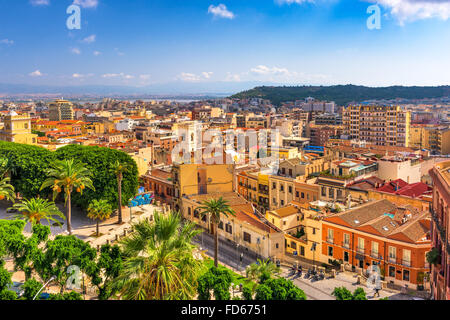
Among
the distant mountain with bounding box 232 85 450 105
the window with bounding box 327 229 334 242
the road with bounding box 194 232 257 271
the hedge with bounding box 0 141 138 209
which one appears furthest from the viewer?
the distant mountain with bounding box 232 85 450 105

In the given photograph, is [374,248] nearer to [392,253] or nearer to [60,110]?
[392,253]

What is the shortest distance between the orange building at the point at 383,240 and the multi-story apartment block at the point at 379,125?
179 feet

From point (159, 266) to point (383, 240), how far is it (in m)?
14.4

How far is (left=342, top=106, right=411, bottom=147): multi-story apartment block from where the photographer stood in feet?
249

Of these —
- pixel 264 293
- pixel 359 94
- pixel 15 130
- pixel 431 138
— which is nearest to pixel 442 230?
pixel 264 293

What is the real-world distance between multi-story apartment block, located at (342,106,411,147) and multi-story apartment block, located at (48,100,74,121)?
84904mm

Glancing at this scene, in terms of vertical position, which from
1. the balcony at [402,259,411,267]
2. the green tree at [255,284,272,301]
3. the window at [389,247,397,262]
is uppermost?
the green tree at [255,284,272,301]

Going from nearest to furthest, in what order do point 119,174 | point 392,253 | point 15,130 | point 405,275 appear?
point 405,275
point 392,253
point 119,174
point 15,130

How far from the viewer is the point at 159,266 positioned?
1245 centimetres

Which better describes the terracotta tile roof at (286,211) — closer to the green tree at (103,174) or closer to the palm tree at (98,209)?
the palm tree at (98,209)

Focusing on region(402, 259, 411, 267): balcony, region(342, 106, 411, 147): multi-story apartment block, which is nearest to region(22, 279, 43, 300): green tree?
region(402, 259, 411, 267): balcony

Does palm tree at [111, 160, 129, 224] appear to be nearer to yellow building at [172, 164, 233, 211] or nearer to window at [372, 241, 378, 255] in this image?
yellow building at [172, 164, 233, 211]

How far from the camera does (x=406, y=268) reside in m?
21.5
